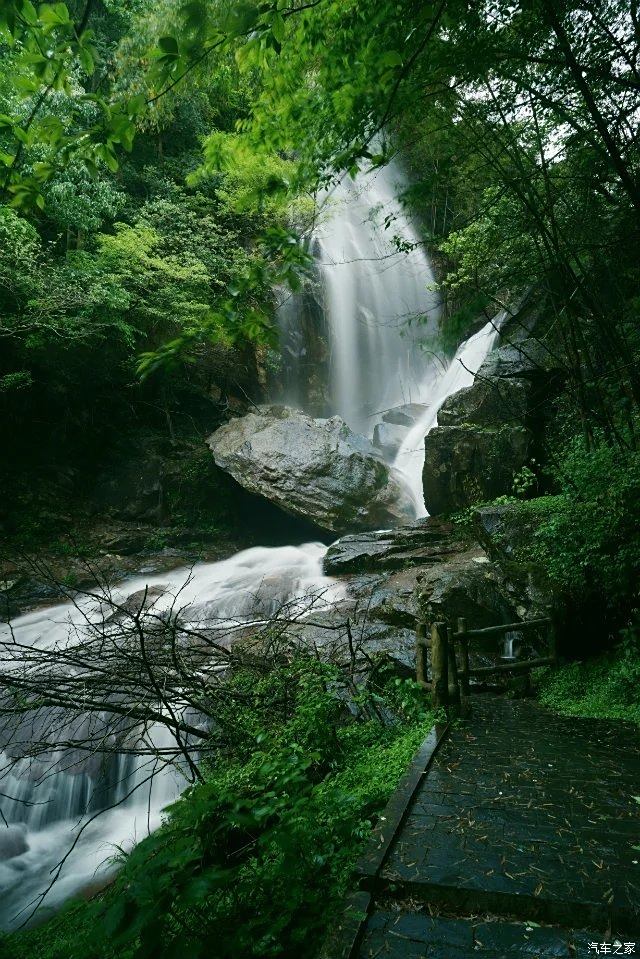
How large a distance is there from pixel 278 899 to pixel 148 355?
8.68ft

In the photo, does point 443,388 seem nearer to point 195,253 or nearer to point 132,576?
point 195,253

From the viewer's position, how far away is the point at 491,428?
11.5m

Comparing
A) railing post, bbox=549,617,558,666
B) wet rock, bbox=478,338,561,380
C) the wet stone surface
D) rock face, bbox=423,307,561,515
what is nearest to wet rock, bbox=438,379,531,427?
rock face, bbox=423,307,561,515

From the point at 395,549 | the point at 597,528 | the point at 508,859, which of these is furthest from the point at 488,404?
the point at 508,859

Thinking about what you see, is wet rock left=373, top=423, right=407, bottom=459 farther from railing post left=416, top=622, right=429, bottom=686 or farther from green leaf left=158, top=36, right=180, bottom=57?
green leaf left=158, top=36, right=180, bottom=57

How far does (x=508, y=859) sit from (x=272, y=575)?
371 inches

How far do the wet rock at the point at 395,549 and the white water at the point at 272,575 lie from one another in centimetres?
61

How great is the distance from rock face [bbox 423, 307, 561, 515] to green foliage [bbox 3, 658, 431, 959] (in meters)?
6.65

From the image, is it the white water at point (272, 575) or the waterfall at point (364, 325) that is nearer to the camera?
the white water at point (272, 575)

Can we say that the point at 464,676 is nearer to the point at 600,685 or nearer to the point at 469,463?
the point at 600,685

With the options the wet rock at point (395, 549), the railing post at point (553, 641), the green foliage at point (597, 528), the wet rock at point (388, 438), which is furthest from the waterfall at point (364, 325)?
the railing post at point (553, 641)

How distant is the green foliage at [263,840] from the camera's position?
1.76m

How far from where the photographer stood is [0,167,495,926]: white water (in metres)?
5.93

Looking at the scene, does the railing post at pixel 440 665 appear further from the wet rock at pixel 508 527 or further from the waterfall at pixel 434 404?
the waterfall at pixel 434 404
